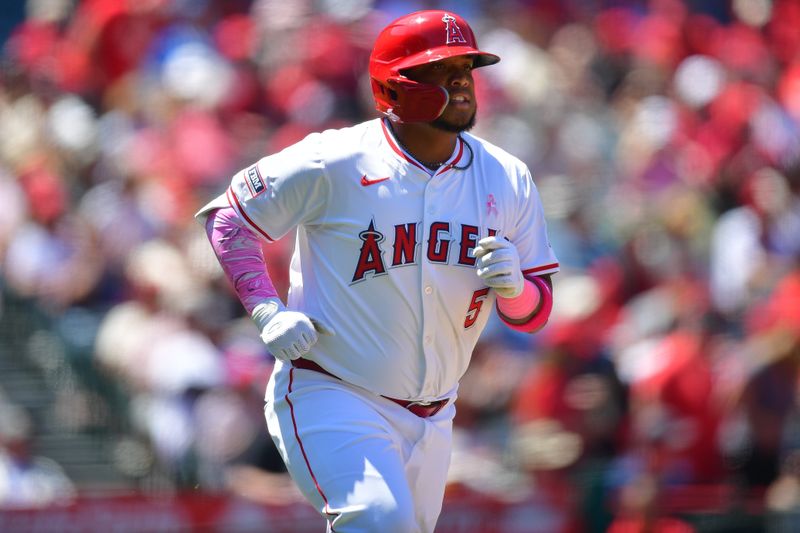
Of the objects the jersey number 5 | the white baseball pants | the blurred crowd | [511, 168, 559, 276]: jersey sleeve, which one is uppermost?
[511, 168, 559, 276]: jersey sleeve

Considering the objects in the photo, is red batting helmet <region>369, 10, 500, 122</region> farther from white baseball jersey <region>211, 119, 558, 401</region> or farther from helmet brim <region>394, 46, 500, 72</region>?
white baseball jersey <region>211, 119, 558, 401</region>

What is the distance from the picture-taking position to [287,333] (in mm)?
4109

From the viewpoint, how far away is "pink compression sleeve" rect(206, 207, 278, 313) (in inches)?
170

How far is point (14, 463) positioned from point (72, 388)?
3.56 ft

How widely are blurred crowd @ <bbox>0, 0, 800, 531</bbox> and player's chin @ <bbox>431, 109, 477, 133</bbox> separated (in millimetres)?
2948

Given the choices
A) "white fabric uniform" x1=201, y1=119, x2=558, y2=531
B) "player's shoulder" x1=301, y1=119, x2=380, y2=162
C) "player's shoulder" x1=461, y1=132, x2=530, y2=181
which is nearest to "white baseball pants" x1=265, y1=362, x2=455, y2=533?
"white fabric uniform" x1=201, y1=119, x2=558, y2=531

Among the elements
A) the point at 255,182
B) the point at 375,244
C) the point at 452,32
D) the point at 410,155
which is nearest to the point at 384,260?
the point at 375,244

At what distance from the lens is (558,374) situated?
7305 mm

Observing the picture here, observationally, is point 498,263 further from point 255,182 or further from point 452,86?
point 255,182

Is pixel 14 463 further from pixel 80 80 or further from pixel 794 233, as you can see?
pixel 794 233

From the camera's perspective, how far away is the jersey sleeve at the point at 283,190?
169 inches

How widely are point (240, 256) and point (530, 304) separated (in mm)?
928

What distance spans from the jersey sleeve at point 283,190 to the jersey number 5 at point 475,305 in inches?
22.0

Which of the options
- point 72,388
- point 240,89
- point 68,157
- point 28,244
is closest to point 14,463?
point 72,388
